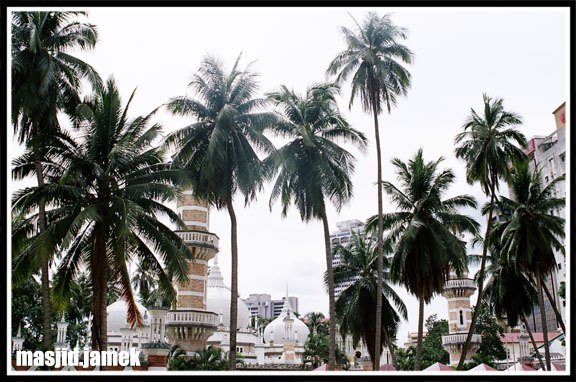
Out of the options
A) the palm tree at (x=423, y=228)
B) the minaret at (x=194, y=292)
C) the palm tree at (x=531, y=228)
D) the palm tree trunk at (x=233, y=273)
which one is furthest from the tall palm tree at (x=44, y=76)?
the palm tree at (x=531, y=228)

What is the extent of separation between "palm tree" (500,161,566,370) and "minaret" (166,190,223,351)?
1620 centimetres

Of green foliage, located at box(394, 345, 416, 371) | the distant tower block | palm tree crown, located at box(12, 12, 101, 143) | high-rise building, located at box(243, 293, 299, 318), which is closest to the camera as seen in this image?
palm tree crown, located at box(12, 12, 101, 143)

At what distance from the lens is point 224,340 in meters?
55.2

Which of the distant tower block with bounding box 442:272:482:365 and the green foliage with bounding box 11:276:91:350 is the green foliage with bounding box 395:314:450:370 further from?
the green foliage with bounding box 11:276:91:350

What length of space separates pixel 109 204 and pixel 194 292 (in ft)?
51.0

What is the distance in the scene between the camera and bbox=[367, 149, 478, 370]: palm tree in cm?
2791

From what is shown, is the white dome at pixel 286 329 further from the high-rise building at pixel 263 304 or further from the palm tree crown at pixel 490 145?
the high-rise building at pixel 263 304

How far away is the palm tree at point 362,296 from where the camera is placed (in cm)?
3247

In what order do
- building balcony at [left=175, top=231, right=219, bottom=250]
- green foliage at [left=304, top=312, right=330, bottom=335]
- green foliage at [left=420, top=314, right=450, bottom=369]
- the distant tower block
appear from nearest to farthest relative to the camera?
building balcony at [left=175, top=231, right=219, bottom=250]
the distant tower block
green foliage at [left=420, top=314, right=450, bottom=369]
green foliage at [left=304, top=312, right=330, bottom=335]

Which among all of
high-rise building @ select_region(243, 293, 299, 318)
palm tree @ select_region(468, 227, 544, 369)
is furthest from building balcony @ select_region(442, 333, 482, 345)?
high-rise building @ select_region(243, 293, 299, 318)

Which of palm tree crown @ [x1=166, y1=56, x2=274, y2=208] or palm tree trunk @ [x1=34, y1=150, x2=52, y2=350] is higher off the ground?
palm tree crown @ [x1=166, y1=56, x2=274, y2=208]

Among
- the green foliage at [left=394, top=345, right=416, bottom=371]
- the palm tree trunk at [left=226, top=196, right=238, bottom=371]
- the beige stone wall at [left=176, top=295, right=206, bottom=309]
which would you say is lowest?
the green foliage at [left=394, top=345, right=416, bottom=371]

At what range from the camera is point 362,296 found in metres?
32.8

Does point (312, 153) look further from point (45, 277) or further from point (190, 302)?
point (190, 302)
